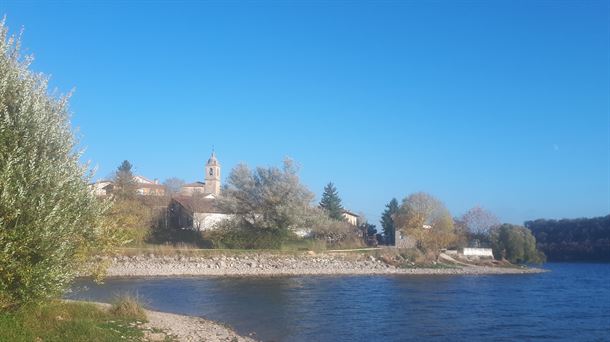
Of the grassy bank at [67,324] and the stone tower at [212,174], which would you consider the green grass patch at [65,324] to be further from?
the stone tower at [212,174]

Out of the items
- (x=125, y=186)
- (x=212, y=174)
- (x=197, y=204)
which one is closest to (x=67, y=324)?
(x=125, y=186)

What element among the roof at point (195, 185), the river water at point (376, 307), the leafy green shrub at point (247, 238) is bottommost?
the river water at point (376, 307)

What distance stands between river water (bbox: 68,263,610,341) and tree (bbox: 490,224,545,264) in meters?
28.2

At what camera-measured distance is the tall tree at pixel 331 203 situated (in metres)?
75.2

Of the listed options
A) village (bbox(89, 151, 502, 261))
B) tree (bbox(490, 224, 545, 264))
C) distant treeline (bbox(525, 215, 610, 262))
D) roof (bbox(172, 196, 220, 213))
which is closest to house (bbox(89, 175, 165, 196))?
village (bbox(89, 151, 502, 261))

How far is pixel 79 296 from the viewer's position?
79.8 feet

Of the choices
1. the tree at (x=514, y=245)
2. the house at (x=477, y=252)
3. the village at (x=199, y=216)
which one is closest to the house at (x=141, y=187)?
the village at (x=199, y=216)

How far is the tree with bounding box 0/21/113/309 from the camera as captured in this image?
10.4 m

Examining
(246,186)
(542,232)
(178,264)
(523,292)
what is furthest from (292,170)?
(542,232)

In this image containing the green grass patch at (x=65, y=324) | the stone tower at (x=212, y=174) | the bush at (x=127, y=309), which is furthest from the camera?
the stone tower at (x=212, y=174)

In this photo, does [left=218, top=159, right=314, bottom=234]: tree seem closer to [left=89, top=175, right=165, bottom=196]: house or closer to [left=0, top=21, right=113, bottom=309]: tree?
[left=89, top=175, right=165, bottom=196]: house

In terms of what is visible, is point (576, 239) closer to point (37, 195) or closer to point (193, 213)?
point (193, 213)

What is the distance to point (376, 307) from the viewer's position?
2662 cm

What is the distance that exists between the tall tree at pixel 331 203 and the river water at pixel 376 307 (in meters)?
33.9
